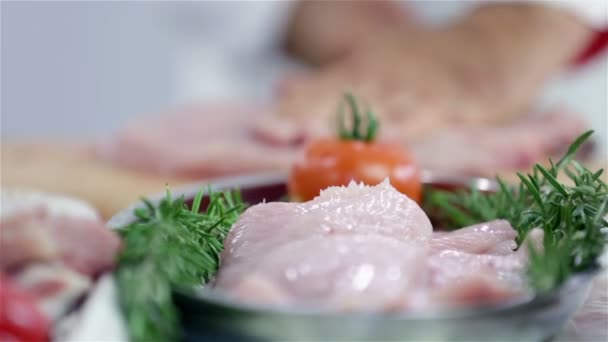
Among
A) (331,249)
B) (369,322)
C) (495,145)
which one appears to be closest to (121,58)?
(495,145)

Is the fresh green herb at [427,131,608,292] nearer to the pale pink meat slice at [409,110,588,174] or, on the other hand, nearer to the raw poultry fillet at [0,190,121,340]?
the raw poultry fillet at [0,190,121,340]

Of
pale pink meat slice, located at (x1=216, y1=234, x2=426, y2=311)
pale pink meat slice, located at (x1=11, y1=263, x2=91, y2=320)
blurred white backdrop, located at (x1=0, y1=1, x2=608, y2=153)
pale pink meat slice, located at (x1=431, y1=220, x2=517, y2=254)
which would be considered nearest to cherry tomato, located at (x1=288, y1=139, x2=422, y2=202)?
pale pink meat slice, located at (x1=431, y1=220, x2=517, y2=254)

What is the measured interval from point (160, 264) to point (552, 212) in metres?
0.38

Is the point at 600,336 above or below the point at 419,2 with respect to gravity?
below

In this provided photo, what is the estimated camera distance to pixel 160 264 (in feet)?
2.07

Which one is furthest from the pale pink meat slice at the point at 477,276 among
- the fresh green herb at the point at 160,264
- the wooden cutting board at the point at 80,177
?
the wooden cutting board at the point at 80,177

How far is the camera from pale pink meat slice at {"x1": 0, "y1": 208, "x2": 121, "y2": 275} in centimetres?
61

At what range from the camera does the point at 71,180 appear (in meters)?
1.77

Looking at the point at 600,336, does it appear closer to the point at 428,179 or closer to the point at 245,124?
the point at 428,179

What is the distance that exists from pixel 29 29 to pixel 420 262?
268 centimetres

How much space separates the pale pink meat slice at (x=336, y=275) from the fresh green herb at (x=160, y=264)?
4 cm

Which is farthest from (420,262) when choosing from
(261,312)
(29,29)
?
(29,29)

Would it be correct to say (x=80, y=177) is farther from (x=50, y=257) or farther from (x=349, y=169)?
(x=50, y=257)

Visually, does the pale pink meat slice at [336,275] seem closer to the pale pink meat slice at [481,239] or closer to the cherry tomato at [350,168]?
the pale pink meat slice at [481,239]
